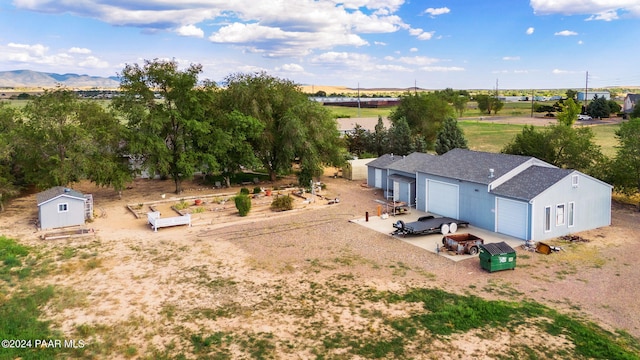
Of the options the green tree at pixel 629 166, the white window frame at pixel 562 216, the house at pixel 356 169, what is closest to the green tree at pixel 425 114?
the house at pixel 356 169

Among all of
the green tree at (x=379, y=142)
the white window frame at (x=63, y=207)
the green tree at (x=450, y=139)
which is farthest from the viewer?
the green tree at (x=379, y=142)

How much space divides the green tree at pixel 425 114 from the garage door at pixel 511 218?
33806 millimetres

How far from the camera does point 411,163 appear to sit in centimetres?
3456

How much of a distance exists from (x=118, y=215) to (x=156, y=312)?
16.7 metres

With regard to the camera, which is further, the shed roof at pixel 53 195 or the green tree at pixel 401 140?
the green tree at pixel 401 140

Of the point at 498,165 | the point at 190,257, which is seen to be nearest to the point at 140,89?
the point at 190,257

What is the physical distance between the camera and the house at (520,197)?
23.8 meters

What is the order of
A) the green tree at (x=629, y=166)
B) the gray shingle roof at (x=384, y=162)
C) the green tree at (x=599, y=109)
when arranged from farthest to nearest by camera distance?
the green tree at (x=599, y=109) < the gray shingle roof at (x=384, y=162) < the green tree at (x=629, y=166)

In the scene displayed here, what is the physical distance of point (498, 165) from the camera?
2723cm

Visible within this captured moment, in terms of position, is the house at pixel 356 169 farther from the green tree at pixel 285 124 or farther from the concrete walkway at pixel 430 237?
the concrete walkway at pixel 430 237

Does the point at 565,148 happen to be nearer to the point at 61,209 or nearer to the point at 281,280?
the point at 281,280

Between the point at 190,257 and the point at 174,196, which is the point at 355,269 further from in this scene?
the point at 174,196

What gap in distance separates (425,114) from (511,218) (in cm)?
3525

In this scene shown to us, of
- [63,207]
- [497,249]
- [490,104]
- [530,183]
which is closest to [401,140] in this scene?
[530,183]
